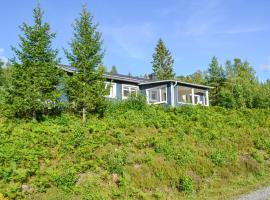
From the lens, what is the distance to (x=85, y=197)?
10.4 metres

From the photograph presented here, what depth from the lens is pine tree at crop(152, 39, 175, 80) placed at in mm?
68438

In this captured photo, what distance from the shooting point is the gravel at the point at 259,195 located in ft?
35.6

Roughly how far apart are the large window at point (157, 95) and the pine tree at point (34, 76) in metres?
15.5

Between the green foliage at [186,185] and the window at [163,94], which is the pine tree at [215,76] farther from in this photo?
Result: the green foliage at [186,185]

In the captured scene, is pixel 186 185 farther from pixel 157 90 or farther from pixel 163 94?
pixel 157 90

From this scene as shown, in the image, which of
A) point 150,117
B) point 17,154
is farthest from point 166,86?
point 17,154

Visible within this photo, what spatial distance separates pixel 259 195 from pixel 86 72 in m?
12.8

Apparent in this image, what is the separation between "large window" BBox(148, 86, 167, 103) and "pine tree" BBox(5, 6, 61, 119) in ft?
50.7

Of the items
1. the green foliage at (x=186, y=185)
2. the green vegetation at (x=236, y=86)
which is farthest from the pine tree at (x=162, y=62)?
the green foliage at (x=186, y=185)

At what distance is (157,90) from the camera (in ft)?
114

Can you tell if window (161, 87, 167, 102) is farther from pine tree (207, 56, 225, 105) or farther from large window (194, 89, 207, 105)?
pine tree (207, 56, 225, 105)

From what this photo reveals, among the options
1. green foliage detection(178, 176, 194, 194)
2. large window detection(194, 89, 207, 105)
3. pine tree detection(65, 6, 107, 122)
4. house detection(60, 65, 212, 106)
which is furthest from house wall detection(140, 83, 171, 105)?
green foliage detection(178, 176, 194, 194)

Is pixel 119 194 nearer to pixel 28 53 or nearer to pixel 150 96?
pixel 28 53

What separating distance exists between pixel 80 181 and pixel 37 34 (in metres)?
11.3
